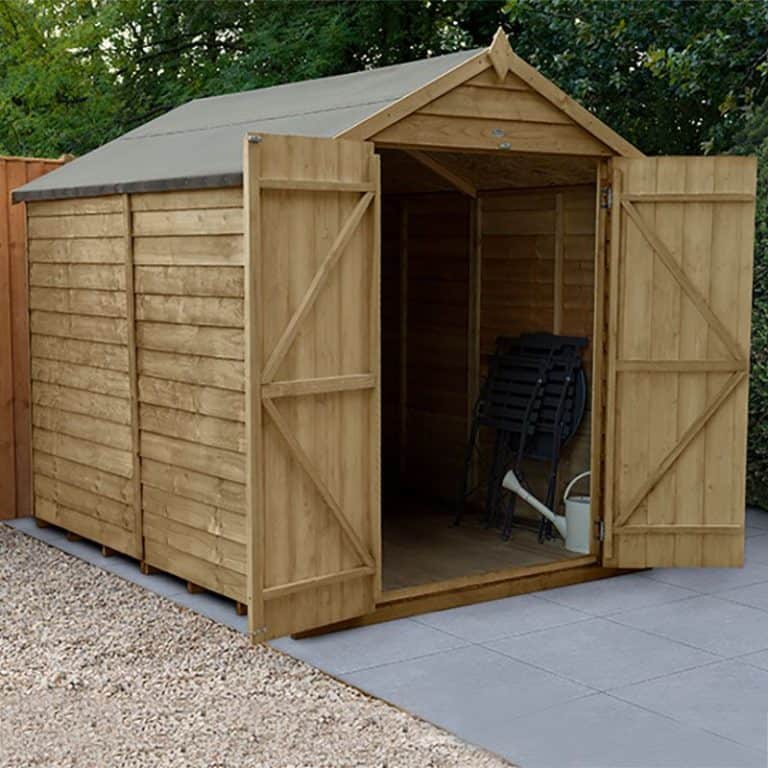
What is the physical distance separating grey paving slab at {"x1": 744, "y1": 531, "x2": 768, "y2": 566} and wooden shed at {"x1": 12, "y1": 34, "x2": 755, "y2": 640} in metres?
0.59

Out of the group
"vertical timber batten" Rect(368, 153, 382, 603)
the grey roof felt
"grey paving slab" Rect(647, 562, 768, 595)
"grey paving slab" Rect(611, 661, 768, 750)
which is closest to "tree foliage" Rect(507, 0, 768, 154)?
the grey roof felt

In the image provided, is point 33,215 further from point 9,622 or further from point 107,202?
point 9,622

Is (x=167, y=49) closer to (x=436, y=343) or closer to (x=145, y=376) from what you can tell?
(x=436, y=343)

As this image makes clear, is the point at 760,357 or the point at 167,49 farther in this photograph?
the point at 167,49

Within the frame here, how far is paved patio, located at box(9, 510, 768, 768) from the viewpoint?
14.7ft

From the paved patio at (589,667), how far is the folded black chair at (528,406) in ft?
3.18

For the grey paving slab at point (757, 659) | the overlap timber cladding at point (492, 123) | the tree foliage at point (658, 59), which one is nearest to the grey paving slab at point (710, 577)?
the grey paving slab at point (757, 659)

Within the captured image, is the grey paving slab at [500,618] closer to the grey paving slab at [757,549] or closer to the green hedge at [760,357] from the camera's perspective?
the grey paving slab at [757,549]

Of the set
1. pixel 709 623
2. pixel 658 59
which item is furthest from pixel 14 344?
pixel 658 59

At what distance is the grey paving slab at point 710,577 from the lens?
6.52 meters

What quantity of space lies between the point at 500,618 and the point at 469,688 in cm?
97

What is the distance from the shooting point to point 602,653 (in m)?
5.45

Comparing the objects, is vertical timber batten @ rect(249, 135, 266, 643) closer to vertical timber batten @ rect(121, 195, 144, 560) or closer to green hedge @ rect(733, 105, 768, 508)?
vertical timber batten @ rect(121, 195, 144, 560)

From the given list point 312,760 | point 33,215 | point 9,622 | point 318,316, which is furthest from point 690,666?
point 33,215
